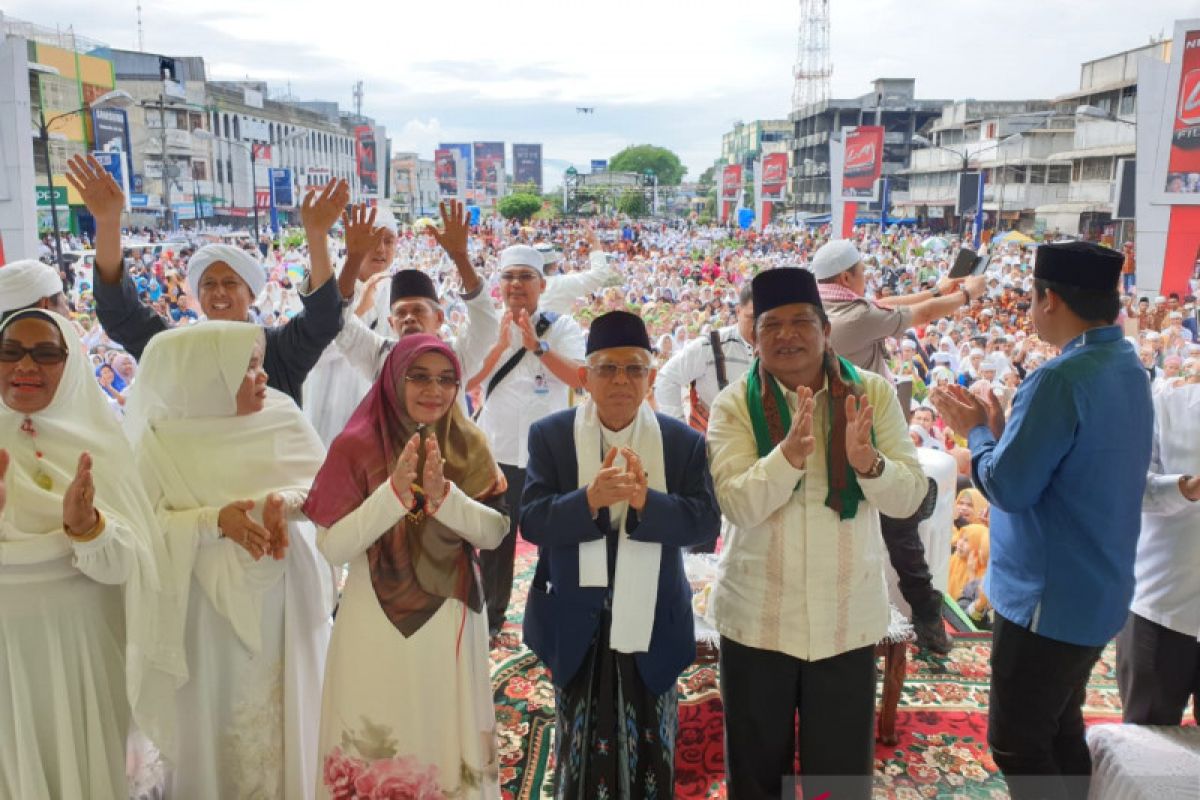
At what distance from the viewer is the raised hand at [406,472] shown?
1.65m

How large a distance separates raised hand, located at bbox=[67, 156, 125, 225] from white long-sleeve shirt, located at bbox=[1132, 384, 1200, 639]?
2.77m

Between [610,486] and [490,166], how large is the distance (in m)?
72.4

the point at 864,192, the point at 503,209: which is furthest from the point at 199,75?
the point at 864,192

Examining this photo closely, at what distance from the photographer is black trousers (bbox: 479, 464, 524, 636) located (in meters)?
3.06

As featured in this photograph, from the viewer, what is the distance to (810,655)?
179 centimetres

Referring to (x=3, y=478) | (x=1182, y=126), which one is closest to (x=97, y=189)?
(x=3, y=478)

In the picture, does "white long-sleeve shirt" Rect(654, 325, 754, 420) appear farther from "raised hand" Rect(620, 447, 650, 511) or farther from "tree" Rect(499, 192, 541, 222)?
"tree" Rect(499, 192, 541, 222)

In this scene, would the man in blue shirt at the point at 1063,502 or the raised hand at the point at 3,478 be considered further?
the man in blue shirt at the point at 1063,502

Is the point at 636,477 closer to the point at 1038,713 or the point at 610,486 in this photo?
the point at 610,486

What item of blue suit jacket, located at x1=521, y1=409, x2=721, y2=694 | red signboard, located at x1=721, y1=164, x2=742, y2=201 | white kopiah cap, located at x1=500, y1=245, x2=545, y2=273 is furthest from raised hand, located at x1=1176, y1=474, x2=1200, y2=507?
red signboard, located at x1=721, y1=164, x2=742, y2=201

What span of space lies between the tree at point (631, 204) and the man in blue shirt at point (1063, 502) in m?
49.8

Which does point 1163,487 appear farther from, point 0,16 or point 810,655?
point 0,16

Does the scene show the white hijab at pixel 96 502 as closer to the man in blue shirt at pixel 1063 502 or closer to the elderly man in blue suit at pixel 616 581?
the elderly man in blue suit at pixel 616 581

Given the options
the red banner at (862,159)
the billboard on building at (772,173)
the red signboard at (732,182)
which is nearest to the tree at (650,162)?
the red signboard at (732,182)
